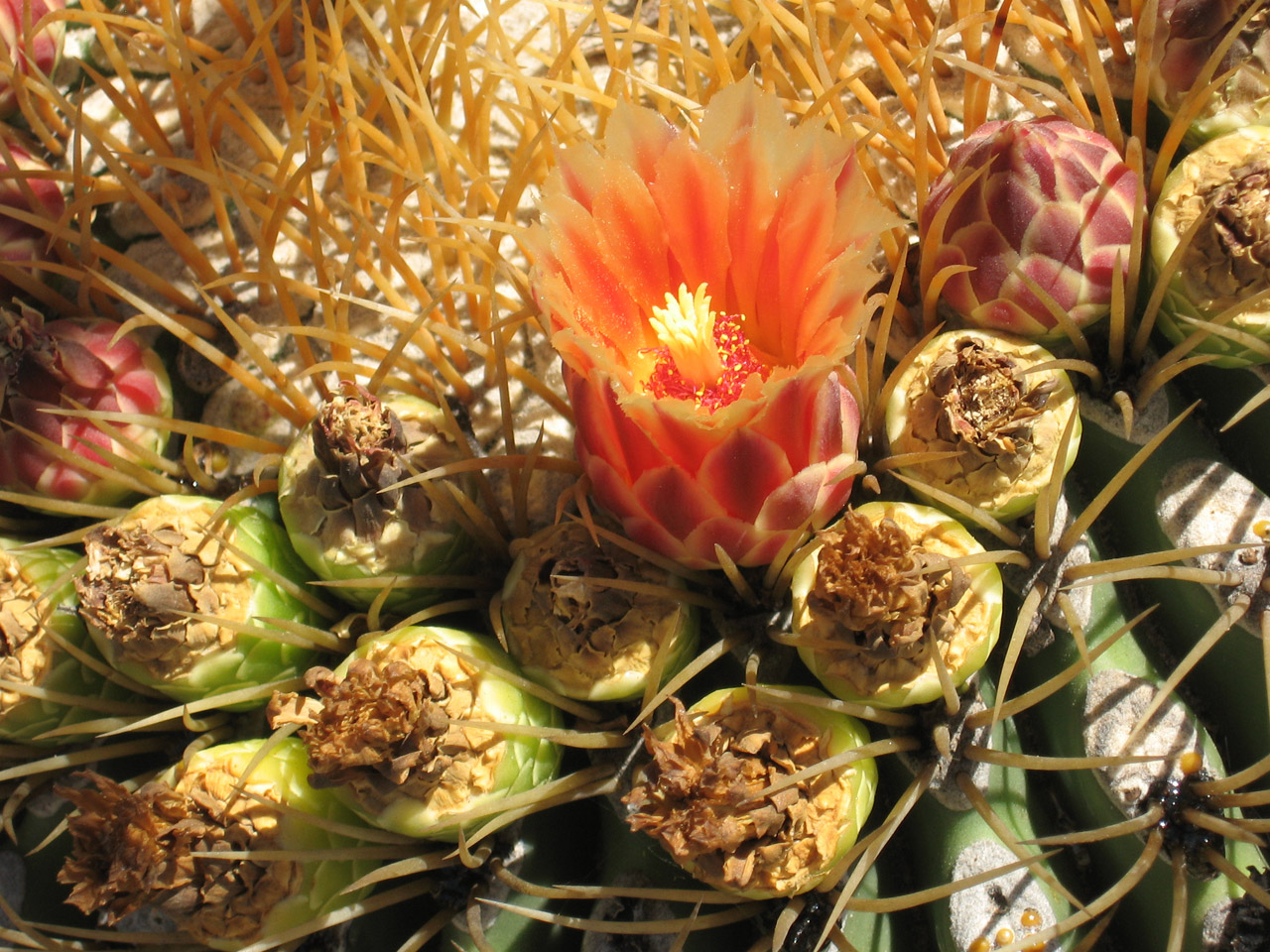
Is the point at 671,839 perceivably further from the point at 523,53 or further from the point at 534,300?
the point at 523,53

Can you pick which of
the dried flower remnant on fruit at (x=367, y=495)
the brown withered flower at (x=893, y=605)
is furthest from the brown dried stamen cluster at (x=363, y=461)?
the brown withered flower at (x=893, y=605)

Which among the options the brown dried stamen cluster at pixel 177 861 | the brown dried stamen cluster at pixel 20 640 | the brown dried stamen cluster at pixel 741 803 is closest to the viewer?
the brown dried stamen cluster at pixel 741 803

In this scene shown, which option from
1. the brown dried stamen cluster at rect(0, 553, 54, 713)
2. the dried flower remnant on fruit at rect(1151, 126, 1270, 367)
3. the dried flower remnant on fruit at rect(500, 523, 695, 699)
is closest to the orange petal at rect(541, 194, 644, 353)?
the dried flower remnant on fruit at rect(500, 523, 695, 699)

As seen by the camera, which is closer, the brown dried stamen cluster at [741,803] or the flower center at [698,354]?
the brown dried stamen cluster at [741,803]

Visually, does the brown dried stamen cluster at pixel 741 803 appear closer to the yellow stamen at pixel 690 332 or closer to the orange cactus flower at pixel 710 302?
the orange cactus flower at pixel 710 302

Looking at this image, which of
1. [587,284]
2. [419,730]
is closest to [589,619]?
[419,730]

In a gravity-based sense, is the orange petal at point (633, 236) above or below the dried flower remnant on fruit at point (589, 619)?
above
